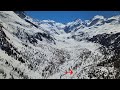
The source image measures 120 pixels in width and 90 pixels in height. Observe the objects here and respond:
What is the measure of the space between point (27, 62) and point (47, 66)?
1649 cm

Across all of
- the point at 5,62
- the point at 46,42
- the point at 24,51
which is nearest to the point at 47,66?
the point at 24,51

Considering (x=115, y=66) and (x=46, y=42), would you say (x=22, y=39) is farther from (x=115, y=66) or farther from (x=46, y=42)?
(x=115, y=66)

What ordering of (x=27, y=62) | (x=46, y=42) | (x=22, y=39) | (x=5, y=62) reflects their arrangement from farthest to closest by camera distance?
1. (x=46, y=42)
2. (x=22, y=39)
3. (x=27, y=62)
4. (x=5, y=62)

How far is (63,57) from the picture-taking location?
16262 centimetres

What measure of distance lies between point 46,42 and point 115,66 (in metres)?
92.7

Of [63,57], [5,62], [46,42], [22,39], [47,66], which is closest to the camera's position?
[5,62]
